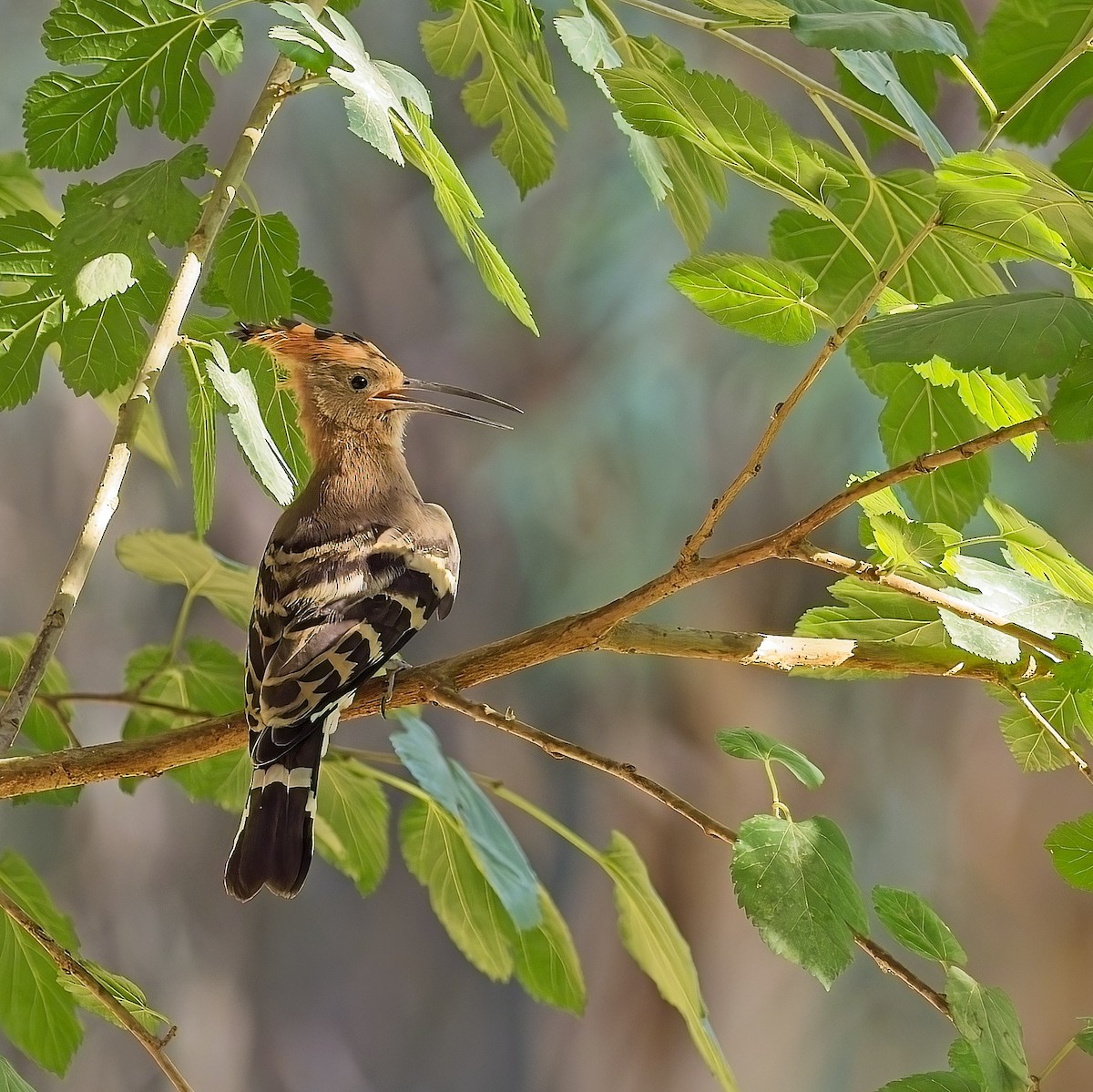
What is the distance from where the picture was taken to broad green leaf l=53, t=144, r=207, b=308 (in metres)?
0.58

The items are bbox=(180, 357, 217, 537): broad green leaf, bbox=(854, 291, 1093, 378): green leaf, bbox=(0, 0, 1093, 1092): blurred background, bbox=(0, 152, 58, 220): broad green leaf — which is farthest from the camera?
bbox=(0, 0, 1093, 1092): blurred background

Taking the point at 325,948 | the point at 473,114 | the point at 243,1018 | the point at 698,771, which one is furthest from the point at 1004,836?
the point at 473,114

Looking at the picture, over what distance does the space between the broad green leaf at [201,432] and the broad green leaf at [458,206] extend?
17cm

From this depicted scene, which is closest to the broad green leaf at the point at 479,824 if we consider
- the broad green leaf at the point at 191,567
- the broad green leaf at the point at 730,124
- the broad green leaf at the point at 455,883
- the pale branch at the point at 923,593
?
the broad green leaf at the point at 455,883

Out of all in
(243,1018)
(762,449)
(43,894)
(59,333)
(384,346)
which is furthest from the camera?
(384,346)

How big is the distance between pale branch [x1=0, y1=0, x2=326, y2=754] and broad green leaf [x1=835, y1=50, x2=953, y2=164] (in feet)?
0.85

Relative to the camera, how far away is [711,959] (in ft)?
5.82

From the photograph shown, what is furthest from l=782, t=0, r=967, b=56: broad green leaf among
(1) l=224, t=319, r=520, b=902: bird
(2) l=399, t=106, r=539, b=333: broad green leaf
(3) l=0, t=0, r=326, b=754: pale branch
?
(1) l=224, t=319, r=520, b=902: bird

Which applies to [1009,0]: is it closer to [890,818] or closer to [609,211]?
[609,211]

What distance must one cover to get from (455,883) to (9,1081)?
0.34 meters

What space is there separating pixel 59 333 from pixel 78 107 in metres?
0.12

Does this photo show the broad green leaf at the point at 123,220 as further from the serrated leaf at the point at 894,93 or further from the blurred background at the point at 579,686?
the blurred background at the point at 579,686

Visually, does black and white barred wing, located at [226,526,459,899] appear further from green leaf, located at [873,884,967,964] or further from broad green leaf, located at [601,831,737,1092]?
green leaf, located at [873,884,967,964]

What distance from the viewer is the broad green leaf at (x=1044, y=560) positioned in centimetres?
57
